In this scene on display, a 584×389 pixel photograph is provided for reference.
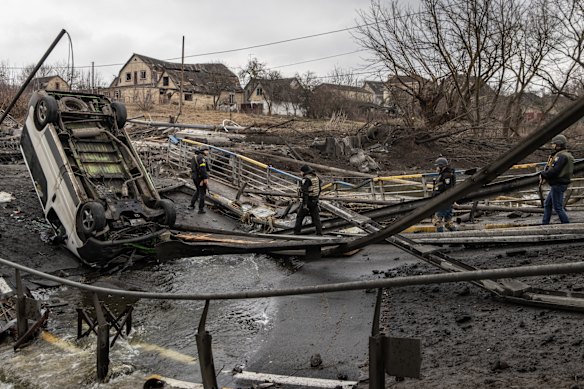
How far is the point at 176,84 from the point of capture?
2621 inches

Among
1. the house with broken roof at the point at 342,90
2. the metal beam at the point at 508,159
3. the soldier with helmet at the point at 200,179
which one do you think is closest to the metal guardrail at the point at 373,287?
the metal beam at the point at 508,159

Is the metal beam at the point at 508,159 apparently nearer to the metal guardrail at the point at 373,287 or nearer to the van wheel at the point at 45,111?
the metal guardrail at the point at 373,287

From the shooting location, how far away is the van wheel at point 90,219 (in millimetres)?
9695

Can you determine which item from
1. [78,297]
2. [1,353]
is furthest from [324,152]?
[1,353]

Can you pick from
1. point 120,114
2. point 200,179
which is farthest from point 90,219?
point 200,179

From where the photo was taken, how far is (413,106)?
91.9ft

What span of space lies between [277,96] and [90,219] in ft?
162

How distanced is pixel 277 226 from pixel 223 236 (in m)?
1.83

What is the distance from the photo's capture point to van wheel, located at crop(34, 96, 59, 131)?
10641mm

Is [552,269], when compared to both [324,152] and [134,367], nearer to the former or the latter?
[134,367]

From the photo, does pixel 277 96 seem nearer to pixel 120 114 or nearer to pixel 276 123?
pixel 276 123

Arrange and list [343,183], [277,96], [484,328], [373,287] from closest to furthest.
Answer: [373,287]
[484,328]
[343,183]
[277,96]

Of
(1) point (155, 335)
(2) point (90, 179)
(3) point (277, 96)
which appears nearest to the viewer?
(1) point (155, 335)

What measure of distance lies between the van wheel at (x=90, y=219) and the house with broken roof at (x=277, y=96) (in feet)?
134
